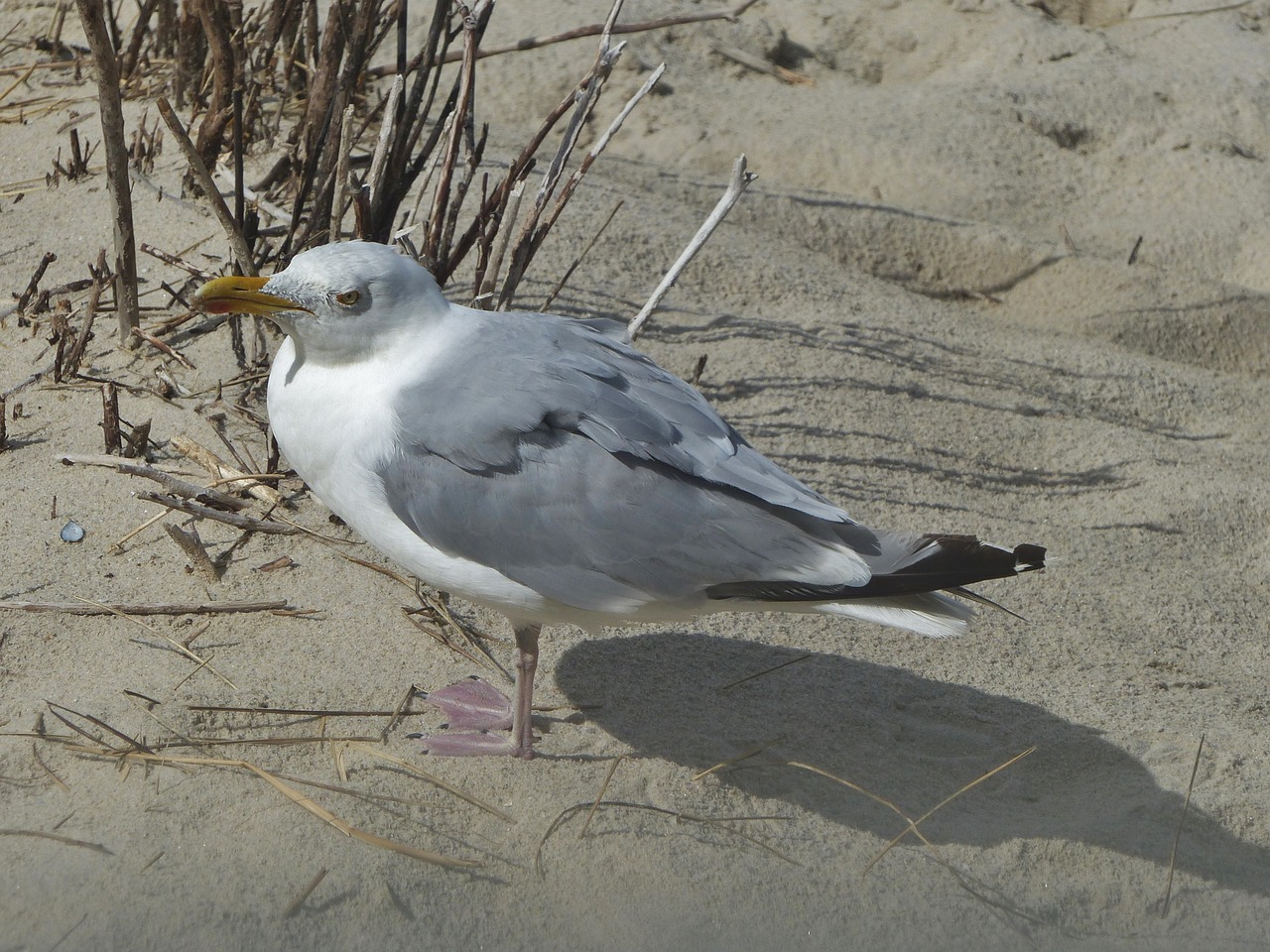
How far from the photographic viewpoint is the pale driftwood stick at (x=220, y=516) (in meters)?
3.07

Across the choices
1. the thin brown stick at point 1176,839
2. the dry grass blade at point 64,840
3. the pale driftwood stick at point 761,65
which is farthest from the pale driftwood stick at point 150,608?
the pale driftwood stick at point 761,65

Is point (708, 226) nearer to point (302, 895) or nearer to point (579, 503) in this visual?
point (579, 503)

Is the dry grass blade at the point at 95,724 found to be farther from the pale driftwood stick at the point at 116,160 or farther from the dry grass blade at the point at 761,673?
the pale driftwood stick at the point at 116,160

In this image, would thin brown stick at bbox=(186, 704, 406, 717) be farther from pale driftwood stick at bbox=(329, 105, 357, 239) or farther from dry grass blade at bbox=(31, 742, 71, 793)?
pale driftwood stick at bbox=(329, 105, 357, 239)

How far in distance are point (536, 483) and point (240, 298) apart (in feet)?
2.19

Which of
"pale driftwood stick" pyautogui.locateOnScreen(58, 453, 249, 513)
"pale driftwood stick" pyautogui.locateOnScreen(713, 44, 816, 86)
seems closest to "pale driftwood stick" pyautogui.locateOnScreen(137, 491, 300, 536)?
"pale driftwood stick" pyautogui.locateOnScreen(58, 453, 249, 513)

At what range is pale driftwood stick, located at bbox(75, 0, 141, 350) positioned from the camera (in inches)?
132

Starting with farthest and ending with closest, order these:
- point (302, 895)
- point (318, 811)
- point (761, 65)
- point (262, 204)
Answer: point (761, 65) < point (262, 204) < point (318, 811) < point (302, 895)

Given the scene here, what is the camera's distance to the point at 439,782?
8.45 feet

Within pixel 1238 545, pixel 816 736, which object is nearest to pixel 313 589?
pixel 816 736

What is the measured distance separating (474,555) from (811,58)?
462cm

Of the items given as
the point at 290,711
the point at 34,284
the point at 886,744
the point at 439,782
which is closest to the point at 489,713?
the point at 439,782

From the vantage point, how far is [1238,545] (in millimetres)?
3771

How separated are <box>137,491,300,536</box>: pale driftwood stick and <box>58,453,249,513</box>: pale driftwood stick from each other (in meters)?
0.02
